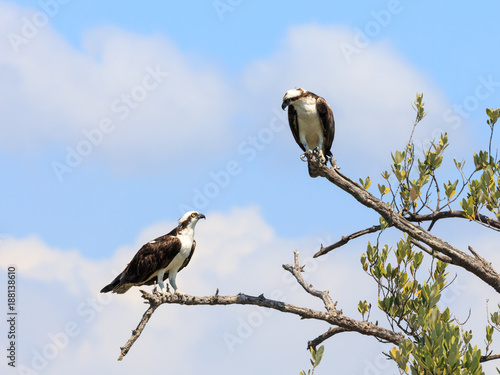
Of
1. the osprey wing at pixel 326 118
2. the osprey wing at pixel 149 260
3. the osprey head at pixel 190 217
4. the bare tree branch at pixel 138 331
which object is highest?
the osprey wing at pixel 326 118

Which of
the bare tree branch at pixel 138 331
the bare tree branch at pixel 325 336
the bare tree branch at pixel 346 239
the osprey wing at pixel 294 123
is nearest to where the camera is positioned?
the bare tree branch at pixel 138 331

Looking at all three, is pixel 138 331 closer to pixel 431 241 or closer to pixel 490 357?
pixel 431 241

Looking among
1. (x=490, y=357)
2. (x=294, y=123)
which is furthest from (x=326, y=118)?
(x=490, y=357)

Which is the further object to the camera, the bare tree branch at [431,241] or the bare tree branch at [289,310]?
the bare tree branch at [289,310]

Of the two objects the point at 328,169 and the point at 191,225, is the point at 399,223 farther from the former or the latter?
the point at 191,225

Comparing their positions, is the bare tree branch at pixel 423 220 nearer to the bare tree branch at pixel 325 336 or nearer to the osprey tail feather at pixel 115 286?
the bare tree branch at pixel 325 336

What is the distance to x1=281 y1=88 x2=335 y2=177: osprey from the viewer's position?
12820mm

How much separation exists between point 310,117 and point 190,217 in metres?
2.93

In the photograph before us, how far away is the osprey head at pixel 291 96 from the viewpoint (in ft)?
42.2

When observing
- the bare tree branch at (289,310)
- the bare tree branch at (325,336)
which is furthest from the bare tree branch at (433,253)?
the bare tree branch at (325,336)

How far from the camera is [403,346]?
7398 millimetres

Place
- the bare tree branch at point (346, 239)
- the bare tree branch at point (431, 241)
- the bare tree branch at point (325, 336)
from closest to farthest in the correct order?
the bare tree branch at point (431, 241) → the bare tree branch at point (346, 239) → the bare tree branch at point (325, 336)

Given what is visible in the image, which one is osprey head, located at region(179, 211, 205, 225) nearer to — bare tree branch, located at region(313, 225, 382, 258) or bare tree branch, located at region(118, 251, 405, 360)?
bare tree branch, located at region(118, 251, 405, 360)

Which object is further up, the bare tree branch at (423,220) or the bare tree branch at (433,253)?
the bare tree branch at (423,220)
